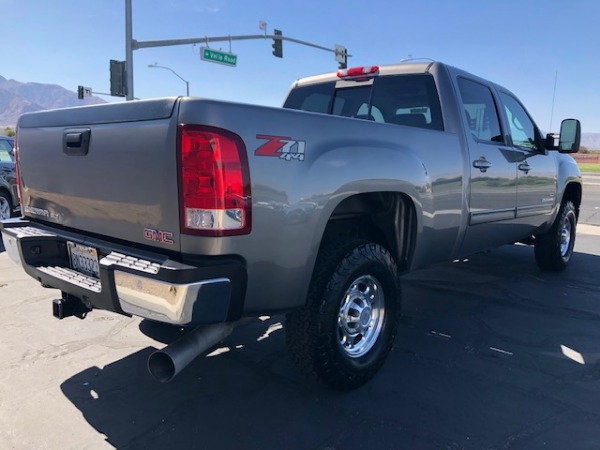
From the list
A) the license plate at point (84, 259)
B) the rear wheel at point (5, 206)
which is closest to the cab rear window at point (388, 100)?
the license plate at point (84, 259)

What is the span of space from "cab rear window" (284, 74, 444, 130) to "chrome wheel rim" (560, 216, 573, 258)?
3.24 metres

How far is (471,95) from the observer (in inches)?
166

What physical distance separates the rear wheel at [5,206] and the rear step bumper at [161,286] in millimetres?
7825

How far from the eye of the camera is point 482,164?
398cm

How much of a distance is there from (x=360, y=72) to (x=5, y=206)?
315 inches

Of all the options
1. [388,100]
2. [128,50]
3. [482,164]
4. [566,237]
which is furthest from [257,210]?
[128,50]

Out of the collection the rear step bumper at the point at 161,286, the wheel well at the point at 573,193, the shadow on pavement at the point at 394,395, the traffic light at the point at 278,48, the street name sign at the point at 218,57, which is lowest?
the shadow on pavement at the point at 394,395

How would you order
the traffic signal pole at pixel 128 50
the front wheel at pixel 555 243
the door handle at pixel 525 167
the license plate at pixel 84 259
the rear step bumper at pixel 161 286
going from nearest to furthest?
the rear step bumper at pixel 161 286 → the license plate at pixel 84 259 → the door handle at pixel 525 167 → the front wheel at pixel 555 243 → the traffic signal pole at pixel 128 50

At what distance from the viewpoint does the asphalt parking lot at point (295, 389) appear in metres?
2.55

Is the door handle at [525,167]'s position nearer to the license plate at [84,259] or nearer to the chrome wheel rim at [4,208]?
the license plate at [84,259]

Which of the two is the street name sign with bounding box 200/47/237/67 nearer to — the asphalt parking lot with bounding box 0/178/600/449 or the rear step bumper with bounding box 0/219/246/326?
the asphalt parking lot with bounding box 0/178/600/449

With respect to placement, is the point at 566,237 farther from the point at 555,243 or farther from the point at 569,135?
the point at 569,135

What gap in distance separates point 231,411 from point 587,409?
2.06 m

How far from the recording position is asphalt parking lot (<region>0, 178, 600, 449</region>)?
255 cm
